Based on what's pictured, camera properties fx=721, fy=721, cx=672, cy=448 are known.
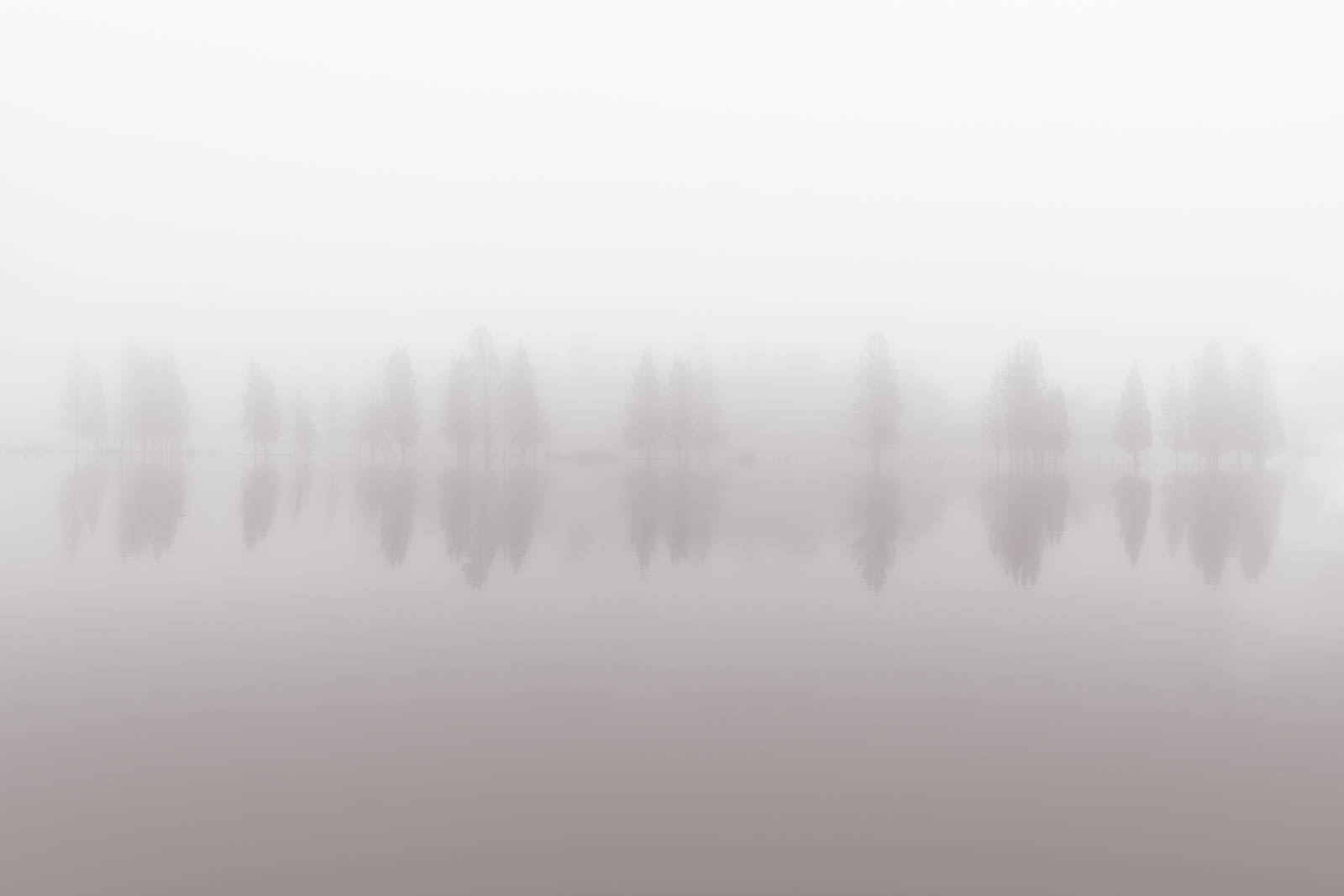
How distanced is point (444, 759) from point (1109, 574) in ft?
62.9

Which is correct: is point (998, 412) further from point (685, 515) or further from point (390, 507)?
point (390, 507)

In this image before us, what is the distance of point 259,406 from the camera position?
103m

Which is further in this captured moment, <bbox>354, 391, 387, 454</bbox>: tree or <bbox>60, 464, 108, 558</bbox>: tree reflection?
<bbox>354, 391, 387, 454</bbox>: tree

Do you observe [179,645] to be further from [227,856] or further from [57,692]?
[227,856]

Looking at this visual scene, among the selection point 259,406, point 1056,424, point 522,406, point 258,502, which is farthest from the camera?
point 259,406

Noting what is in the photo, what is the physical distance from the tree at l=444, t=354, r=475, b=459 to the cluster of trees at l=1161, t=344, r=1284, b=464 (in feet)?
316

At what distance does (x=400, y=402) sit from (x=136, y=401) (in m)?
39.0

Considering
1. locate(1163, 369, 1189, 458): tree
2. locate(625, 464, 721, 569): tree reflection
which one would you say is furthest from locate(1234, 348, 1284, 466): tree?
locate(625, 464, 721, 569): tree reflection

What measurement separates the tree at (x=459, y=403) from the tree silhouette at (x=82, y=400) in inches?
2158

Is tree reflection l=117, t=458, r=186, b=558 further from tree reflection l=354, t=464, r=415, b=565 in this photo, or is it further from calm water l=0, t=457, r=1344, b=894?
tree reflection l=354, t=464, r=415, b=565

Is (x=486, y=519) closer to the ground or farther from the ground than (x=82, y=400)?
closer to the ground

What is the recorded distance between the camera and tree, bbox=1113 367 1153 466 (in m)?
94.9

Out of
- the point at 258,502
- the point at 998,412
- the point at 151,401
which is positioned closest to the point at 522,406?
the point at 151,401

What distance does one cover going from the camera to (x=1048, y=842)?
7.19 meters
